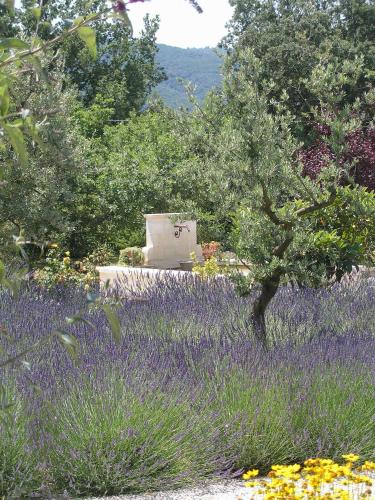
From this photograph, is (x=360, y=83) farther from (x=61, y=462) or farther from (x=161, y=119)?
(x=61, y=462)

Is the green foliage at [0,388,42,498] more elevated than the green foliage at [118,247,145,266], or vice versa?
the green foliage at [0,388,42,498]

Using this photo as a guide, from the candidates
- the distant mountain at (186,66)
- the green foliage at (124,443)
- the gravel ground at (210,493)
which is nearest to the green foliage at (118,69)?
the green foliage at (124,443)

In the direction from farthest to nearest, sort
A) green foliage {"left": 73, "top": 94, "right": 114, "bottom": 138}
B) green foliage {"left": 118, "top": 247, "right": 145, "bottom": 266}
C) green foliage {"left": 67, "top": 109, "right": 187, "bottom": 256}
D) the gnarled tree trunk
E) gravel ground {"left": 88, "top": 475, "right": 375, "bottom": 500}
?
green foliage {"left": 73, "top": 94, "right": 114, "bottom": 138}
green foliage {"left": 67, "top": 109, "right": 187, "bottom": 256}
green foliage {"left": 118, "top": 247, "right": 145, "bottom": 266}
the gnarled tree trunk
gravel ground {"left": 88, "top": 475, "right": 375, "bottom": 500}

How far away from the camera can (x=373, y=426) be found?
13.8ft

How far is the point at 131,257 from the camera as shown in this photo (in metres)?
15.9

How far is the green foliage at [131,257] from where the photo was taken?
15867 millimetres

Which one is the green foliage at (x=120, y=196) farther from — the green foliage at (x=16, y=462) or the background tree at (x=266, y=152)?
the green foliage at (x=16, y=462)

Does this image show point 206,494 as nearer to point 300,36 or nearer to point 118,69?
point 300,36

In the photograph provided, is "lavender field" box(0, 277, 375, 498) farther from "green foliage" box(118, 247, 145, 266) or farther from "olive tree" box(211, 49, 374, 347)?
"green foliage" box(118, 247, 145, 266)

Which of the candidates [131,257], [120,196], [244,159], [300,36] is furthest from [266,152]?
[300,36]

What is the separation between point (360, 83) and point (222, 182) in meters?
22.5

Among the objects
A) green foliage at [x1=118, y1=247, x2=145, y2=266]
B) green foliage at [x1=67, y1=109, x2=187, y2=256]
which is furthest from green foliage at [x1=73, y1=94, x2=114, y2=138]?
green foliage at [x1=118, y1=247, x2=145, y2=266]

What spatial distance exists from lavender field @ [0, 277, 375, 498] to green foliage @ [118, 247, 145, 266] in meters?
10.4

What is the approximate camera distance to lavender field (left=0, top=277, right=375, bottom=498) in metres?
3.51
